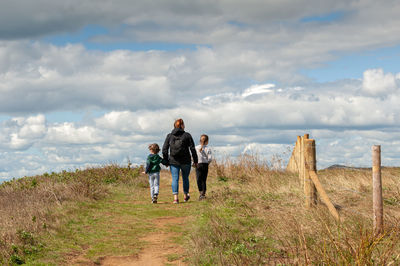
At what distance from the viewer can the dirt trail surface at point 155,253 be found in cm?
719

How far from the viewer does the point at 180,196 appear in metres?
15.3

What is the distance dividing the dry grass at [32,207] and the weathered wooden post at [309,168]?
223 inches

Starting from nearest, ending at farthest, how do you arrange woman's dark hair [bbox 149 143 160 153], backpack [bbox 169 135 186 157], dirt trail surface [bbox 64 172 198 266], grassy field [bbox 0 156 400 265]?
grassy field [bbox 0 156 400 265], dirt trail surface [bbox 64 172 198 266], backpack [bbox 169 135 186 157], woman's dark hair [bbox 149 143 160 153]

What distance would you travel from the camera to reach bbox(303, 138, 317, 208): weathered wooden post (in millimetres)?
9766

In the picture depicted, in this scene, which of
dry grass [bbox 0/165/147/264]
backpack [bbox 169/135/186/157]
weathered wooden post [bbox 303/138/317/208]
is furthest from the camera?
backpack [bbox 169/135/186/157]

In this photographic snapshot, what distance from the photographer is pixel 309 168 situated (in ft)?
32.1

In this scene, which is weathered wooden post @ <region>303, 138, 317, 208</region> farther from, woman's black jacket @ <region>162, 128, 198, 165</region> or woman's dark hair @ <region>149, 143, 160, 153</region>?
woman's dark hair @ <region>149, 143, 160, 153</region>

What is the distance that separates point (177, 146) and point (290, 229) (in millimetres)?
5891

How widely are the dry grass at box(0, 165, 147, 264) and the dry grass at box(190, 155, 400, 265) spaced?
3070mm

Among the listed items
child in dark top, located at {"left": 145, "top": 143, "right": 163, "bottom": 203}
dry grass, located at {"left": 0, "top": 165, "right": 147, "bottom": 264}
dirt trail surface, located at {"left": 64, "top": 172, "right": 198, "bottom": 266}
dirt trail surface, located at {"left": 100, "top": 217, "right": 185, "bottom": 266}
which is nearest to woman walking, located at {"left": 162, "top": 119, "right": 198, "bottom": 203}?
child in dark top, located at {"left": 145, "top": 143, "right": 163, "bottom": 203}

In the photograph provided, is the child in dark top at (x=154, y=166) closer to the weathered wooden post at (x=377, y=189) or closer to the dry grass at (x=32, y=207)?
the dry grass at (x=32, y=207)

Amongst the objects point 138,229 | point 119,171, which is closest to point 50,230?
point 138,229

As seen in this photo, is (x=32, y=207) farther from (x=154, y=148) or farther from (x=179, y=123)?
(x=179, y=123)

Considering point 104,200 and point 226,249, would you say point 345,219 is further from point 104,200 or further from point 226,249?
point 104,200
